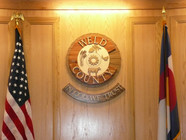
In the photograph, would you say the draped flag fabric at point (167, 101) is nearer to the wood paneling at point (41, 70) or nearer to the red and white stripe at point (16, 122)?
the wood paneling at point (41, 70)

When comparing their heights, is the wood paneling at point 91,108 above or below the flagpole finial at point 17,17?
below

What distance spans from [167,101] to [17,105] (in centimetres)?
171

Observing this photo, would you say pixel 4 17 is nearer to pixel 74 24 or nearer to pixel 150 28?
pixel 74 24

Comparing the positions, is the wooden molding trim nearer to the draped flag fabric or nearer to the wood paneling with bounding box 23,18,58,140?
the wood paneling with bounding box 23,18,58,140

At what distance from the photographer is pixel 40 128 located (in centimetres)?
Result: 346

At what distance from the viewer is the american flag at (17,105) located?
10.5ft

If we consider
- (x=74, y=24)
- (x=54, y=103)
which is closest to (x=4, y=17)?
(x=74, y=24)

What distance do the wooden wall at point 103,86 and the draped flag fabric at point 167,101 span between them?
0.28 meters

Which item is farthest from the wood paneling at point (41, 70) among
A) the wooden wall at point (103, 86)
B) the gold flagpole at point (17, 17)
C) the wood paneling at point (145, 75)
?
the wood paneling at point (145, 75)

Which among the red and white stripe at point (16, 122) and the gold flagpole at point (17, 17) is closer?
the red and white stripe at point (16, 122)

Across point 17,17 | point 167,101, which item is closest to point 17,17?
point 17,17

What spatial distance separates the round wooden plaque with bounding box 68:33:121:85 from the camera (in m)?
3.50

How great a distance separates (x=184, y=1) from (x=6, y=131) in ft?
8.58

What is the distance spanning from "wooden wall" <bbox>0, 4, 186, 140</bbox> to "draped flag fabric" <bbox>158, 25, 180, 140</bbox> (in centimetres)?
28
